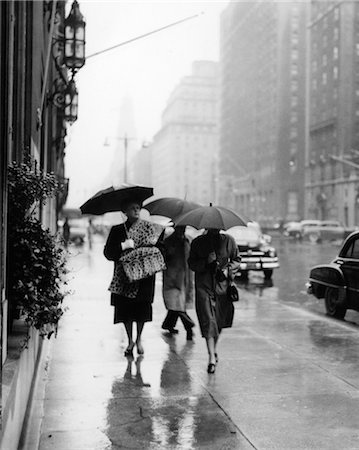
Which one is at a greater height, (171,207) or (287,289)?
(171,207)

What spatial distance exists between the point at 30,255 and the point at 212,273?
2747 mm

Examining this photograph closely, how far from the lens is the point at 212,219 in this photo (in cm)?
736

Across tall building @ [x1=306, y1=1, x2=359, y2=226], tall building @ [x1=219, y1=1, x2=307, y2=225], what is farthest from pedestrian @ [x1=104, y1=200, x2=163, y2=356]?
tall building @ [x1=219, y1=1, x2=307, y2=225]

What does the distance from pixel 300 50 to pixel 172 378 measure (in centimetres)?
10485

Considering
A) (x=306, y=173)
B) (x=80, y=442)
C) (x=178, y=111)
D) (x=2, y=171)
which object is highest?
(x=178, y=111)

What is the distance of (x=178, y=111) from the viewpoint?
159375mm

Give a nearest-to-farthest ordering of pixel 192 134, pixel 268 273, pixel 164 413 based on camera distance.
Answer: pixel 164 413, pixel 268 273, pixel 192 134

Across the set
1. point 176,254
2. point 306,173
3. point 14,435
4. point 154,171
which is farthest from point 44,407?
point 154,171

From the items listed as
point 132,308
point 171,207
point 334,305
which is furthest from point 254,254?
point 132,308

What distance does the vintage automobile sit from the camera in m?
11.4

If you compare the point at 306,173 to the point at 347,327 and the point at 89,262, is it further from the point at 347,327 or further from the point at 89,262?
the point at 347,327

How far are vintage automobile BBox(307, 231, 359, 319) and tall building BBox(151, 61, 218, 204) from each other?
473ft

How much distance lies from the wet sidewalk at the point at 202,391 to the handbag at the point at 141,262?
41.9 inches

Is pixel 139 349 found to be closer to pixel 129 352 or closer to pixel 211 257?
pixel 129 352
